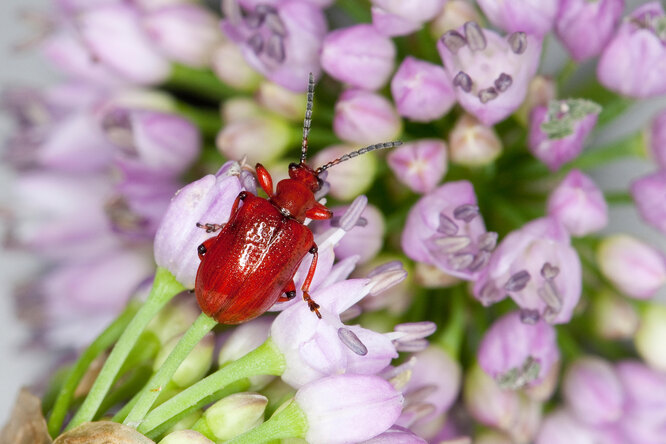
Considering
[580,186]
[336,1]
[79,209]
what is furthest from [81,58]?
[580,186]

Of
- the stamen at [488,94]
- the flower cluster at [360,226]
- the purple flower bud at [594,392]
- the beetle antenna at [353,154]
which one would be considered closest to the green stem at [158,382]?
the flower cluster at [360,226]

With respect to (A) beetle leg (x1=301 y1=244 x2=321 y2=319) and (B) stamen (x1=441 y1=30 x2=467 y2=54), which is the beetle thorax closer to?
(A) beetle leg (x1=301 y1=244 x2=321 y2=319)

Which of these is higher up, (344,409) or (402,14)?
(402,14)

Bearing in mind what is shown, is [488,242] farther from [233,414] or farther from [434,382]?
[233,414]

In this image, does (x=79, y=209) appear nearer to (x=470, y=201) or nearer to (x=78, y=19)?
(x=78, y=19)

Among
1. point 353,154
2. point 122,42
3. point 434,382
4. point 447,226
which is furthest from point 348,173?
point 122,42

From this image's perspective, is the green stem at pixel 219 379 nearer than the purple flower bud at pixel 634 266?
Yes

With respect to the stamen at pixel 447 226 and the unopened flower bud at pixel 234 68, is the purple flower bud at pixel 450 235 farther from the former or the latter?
the unopened flower bud at pixel 234 68

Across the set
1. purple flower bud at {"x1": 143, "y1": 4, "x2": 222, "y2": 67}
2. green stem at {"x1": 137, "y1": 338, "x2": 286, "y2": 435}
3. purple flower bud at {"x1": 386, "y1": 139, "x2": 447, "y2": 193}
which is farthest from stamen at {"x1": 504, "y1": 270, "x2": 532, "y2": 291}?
purple flower bud at {"x1": 143, "y1": 4, "x2": 222, "y2": 67}
